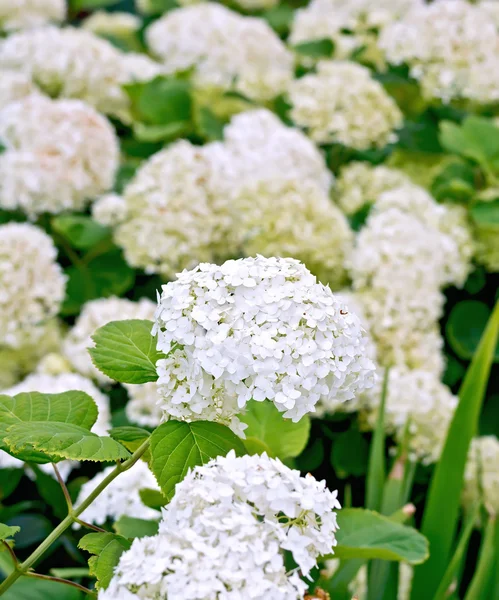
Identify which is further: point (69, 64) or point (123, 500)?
point (69, 64)

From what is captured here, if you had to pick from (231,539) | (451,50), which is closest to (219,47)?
(451,50)

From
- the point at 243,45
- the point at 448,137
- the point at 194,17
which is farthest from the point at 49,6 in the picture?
the point at 448,137

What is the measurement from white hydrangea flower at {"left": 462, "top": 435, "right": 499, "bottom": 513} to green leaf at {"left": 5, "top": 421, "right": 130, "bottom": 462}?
102 centimetres

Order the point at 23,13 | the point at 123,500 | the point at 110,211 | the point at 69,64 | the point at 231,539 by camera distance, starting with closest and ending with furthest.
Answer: the point at 231,539, the point at 123,500, the point at 110,211, the point at 69,64, the point at 23,13

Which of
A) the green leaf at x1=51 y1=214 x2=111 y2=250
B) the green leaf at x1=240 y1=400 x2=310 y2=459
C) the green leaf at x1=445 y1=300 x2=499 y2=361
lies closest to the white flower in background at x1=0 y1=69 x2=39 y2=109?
the green leaf at x1=51 y1=214 x2=111 y2=250

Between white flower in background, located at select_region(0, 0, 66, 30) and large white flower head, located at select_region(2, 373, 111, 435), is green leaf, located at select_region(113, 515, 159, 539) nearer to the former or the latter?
large white flower head, located at select_region(2, 373, 111, 435)

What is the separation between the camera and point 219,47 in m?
2.71

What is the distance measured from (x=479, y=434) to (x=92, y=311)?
1004 mm

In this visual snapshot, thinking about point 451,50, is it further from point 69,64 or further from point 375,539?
point 375,539

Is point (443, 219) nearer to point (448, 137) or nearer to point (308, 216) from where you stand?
point (448, 137)

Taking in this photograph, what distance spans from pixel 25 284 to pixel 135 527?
0.80m

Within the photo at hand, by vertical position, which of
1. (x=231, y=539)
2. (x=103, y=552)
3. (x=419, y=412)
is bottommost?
(x=419, y=412)

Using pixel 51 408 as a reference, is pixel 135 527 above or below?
below

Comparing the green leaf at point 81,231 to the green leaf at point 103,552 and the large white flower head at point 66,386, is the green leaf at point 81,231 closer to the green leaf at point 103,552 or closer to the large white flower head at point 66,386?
the large white flower head at point 66,386
